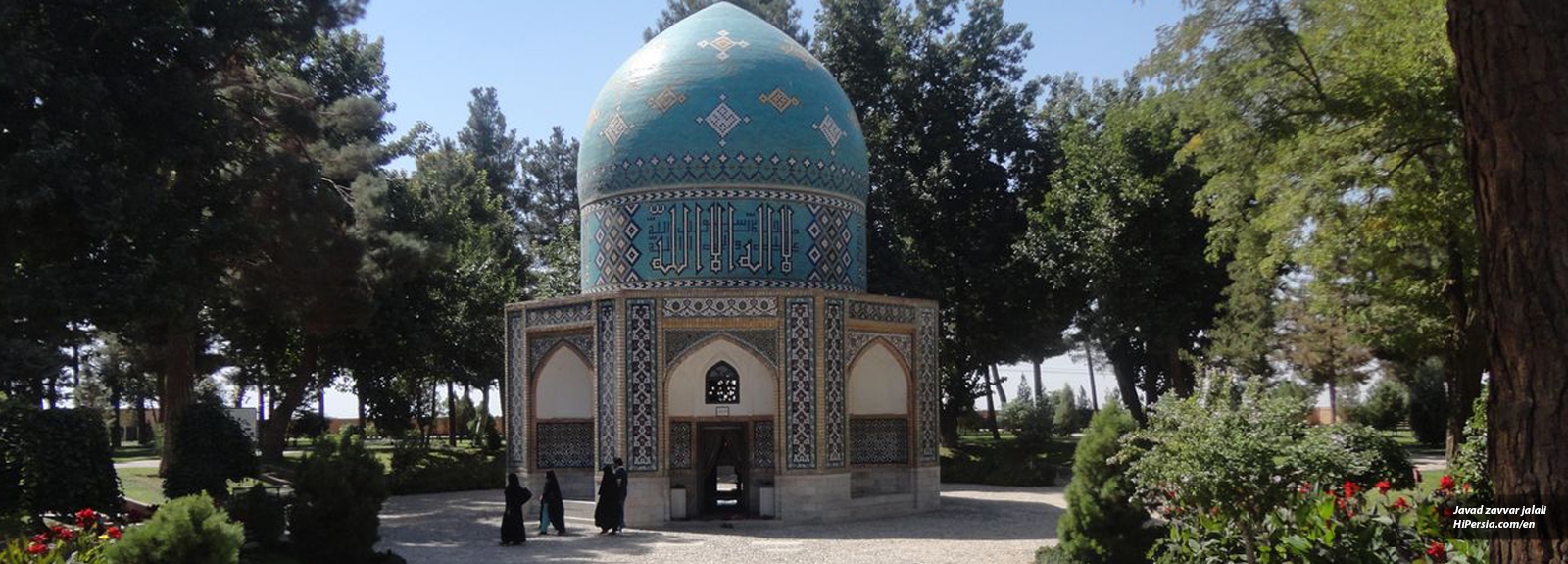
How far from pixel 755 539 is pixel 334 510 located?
551 centimetres

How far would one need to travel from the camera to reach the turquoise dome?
69.1 ft

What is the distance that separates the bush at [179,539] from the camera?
10.0m

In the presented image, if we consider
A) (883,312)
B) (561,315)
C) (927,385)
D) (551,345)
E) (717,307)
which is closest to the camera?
(717,307)

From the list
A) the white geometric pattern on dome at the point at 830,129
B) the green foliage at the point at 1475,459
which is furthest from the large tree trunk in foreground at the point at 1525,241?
the white geometric pattern on dome at the point at 830,129

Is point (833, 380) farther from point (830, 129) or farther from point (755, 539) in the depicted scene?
point (830, 129)

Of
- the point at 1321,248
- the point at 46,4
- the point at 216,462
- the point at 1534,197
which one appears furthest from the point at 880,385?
the point at 1534,197

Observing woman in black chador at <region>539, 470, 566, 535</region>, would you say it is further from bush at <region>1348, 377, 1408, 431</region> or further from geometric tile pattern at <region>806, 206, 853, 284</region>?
bush at <region>1348, 377, 1408, 431</region>

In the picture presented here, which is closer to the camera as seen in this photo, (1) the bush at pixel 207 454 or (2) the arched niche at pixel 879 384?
(1) the bush at pixel 207 454

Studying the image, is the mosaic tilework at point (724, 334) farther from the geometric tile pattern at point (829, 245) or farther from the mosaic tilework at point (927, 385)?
the mosaic tilework at point (927, 385)

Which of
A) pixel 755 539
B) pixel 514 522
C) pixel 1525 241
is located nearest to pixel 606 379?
pixel 514 522

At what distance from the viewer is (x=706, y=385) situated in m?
19.9

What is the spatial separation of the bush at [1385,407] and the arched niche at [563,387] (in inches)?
1183

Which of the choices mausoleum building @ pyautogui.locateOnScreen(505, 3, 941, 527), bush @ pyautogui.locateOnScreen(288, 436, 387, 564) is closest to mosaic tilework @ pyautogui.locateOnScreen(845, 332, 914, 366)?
mausoleum building @ pyautogui.locateOnScreen(505, 3, 941, 527)

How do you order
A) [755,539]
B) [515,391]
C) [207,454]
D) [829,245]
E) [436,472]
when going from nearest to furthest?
[207,454], [755,539], [515,391], [829,245], [436,472]
